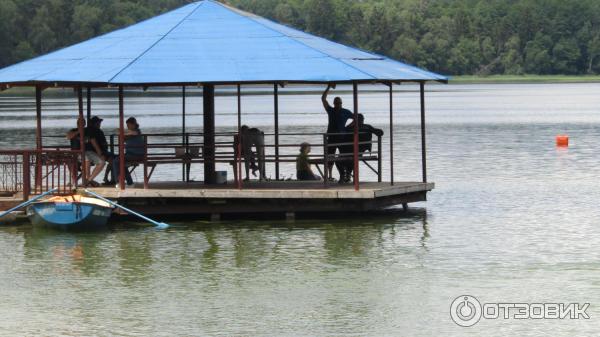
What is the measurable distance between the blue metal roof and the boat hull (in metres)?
2.10

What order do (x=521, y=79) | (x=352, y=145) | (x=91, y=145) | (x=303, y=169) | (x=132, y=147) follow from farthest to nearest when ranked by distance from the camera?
(x=521, y=79) → (x=303, y=169) → (x=352, y=145) → (x=91, y=145) → (x=132, y=147)

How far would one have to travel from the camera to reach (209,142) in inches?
942

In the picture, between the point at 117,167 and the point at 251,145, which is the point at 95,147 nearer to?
the point at 117,167

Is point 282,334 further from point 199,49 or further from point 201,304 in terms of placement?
point 199,49

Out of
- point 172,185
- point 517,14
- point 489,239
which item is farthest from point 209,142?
point 517,14

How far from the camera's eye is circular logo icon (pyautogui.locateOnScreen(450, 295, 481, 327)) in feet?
46.5

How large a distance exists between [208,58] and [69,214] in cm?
366

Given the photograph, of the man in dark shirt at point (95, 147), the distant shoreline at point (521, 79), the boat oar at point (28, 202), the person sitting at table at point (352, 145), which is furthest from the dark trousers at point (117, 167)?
the distant shoreline at point (521, 79)

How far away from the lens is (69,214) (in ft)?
68.7

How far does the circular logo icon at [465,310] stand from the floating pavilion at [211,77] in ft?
20.8

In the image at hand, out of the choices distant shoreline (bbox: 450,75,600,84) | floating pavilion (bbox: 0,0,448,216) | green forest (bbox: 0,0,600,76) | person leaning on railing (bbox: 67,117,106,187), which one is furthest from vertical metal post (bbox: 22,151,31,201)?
distant shoreline (bbox: 450,75,600,84)

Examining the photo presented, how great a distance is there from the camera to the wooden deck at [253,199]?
70.7 ft

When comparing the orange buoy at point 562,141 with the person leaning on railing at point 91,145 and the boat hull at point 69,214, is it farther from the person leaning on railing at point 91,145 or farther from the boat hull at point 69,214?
the boat hull at point 69,214

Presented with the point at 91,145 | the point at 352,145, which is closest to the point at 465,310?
the point at 352,145
